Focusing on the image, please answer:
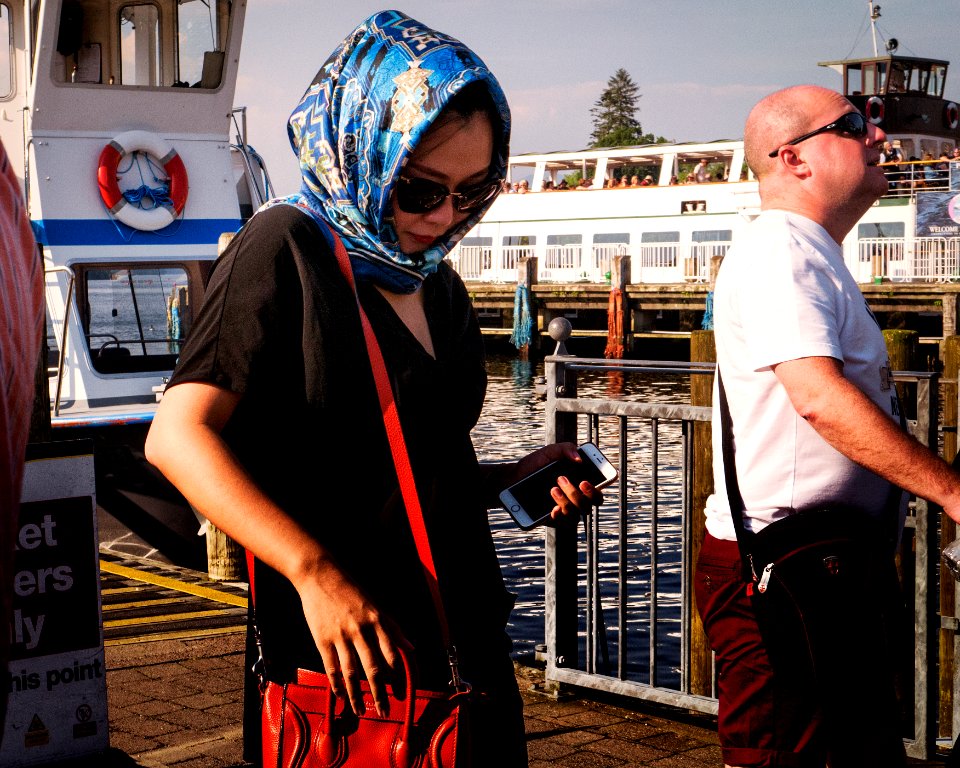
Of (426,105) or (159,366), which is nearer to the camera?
(426,105)

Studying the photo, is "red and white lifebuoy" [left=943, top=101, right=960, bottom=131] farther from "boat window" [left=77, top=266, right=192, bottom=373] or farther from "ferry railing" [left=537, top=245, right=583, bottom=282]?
"boat window" [left=77, top=266, right=192, bottom=373]

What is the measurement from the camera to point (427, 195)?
1.96 m

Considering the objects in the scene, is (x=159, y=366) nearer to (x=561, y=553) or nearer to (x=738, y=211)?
(x=561, y=553)

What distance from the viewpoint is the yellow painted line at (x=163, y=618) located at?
6.62 m

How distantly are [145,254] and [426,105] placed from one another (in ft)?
34.6

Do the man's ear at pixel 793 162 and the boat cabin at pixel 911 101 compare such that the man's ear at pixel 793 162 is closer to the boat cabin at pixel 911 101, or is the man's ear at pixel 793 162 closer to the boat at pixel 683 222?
the boat at pixel 683 222

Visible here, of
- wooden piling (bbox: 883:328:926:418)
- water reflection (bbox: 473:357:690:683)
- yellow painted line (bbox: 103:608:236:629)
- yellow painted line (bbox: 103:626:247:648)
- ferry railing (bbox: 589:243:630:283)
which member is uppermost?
ferry railing (bbox: 589:243:630:283)

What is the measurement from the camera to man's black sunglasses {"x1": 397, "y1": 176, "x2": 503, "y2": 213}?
194 centimetres

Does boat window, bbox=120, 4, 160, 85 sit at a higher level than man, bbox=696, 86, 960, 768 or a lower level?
higher

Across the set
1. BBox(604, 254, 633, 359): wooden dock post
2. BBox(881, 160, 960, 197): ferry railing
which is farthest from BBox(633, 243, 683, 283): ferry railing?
BBox(881, 160, 960, 197): ferry railing

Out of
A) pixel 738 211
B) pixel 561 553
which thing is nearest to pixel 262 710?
pixel 561 553

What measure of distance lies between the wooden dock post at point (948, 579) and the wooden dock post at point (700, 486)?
0.81m

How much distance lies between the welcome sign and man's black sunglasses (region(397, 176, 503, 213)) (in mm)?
1623

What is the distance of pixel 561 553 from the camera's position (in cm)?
506
